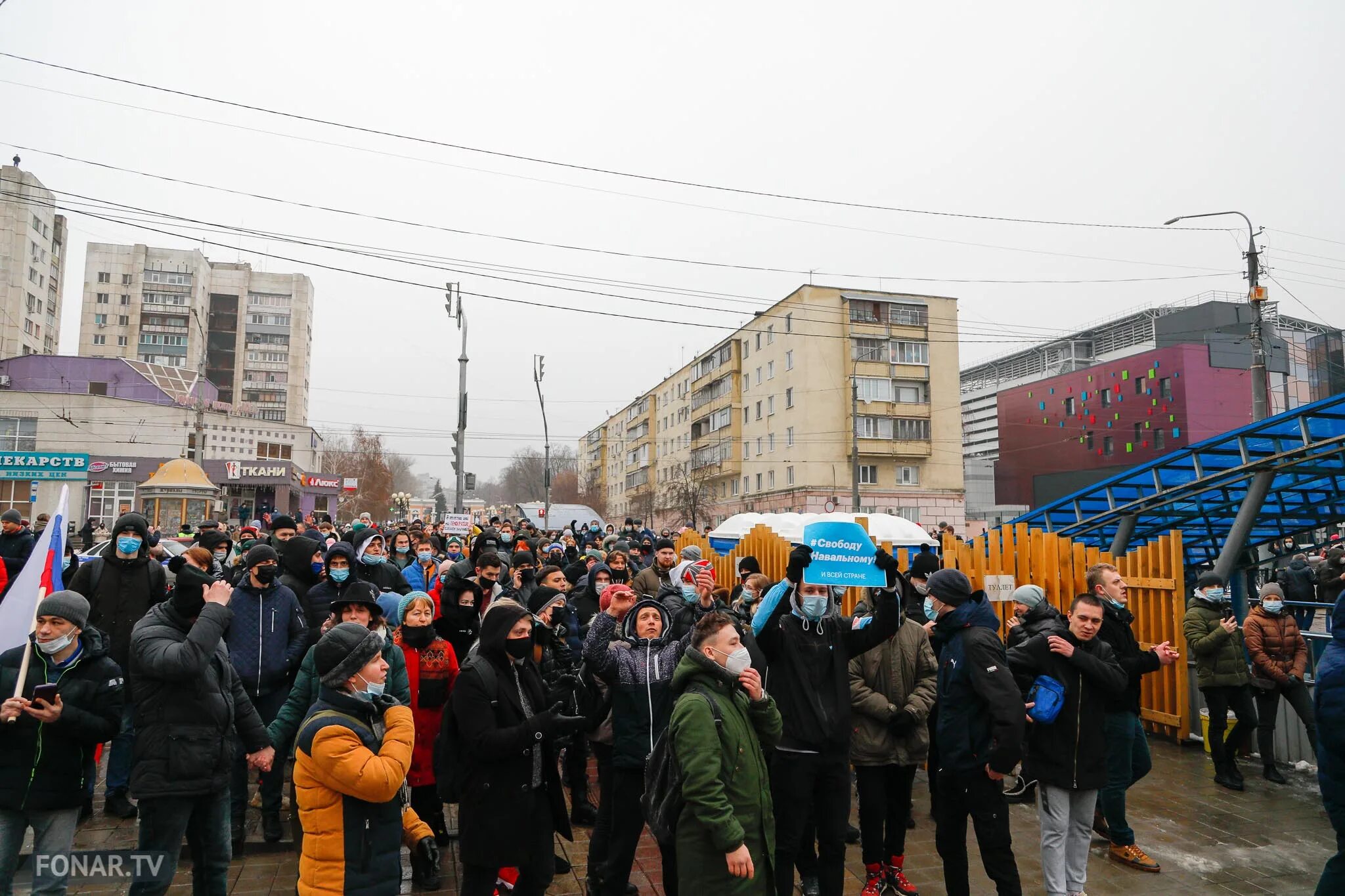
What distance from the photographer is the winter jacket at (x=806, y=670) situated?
458 centimetres

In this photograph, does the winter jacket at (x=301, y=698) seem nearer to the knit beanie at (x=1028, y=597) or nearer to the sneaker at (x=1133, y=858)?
the knit beanie at (x=1028, y=597)

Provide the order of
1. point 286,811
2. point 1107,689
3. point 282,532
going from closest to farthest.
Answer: point 1107,689 → point 286,811 → point 282,532

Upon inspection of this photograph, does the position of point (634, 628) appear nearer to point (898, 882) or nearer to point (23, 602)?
point (898, 882)

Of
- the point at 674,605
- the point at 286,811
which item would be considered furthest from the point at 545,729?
the point at 286,811

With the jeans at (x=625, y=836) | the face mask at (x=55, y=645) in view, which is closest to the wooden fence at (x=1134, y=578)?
the jeans at (x=625, y=836)

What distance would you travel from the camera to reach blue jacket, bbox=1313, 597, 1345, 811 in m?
4.09

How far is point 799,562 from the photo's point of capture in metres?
4.77

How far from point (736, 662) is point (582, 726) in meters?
1.15

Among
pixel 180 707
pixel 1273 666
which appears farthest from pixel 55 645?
pixel 1273 666

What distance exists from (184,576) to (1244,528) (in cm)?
1170

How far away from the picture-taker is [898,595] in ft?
16.7

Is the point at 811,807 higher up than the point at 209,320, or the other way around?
→ the point at 209,320

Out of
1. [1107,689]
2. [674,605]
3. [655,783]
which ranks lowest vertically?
[655,783]

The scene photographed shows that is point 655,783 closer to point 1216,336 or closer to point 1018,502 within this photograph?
point 1216,336
